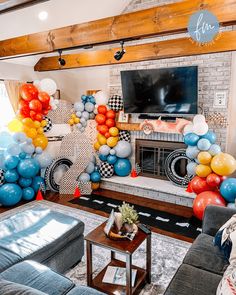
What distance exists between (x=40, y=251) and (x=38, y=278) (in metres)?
0.39

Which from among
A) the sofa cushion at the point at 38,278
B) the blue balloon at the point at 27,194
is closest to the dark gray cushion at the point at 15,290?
the sofa cushion at the point at 38,278

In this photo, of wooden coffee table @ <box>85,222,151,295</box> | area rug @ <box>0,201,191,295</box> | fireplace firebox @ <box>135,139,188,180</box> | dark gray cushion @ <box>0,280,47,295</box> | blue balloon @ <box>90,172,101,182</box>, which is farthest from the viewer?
blue balloon @ <box>90,172,101,182</box>

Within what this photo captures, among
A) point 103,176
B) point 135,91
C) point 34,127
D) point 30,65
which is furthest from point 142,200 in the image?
point 30,65

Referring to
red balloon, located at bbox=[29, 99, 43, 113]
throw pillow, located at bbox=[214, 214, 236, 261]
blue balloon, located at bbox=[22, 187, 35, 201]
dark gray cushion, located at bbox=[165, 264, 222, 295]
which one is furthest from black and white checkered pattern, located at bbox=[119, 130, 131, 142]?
dark gray cushion, located at bbox=[165, 264, 222, 295]

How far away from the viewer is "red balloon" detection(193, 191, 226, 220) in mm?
3232

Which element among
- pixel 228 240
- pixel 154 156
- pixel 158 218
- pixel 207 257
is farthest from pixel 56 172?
pixel 228 240

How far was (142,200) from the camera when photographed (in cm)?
433

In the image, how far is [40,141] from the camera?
448 cm

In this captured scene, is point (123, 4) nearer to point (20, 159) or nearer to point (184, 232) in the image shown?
point (20, 159)

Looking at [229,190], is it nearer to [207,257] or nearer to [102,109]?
[207,257]

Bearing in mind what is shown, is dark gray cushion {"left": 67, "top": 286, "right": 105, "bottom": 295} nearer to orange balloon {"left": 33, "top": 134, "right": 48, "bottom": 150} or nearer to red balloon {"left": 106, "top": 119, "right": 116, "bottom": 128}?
orange balloon {"left": 33, "top": 134, "right": 48, "bottom": 150}

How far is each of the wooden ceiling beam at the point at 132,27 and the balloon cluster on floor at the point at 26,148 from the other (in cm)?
140

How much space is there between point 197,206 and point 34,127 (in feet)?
10.0

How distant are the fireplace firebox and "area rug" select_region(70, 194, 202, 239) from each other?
987 millimetres
